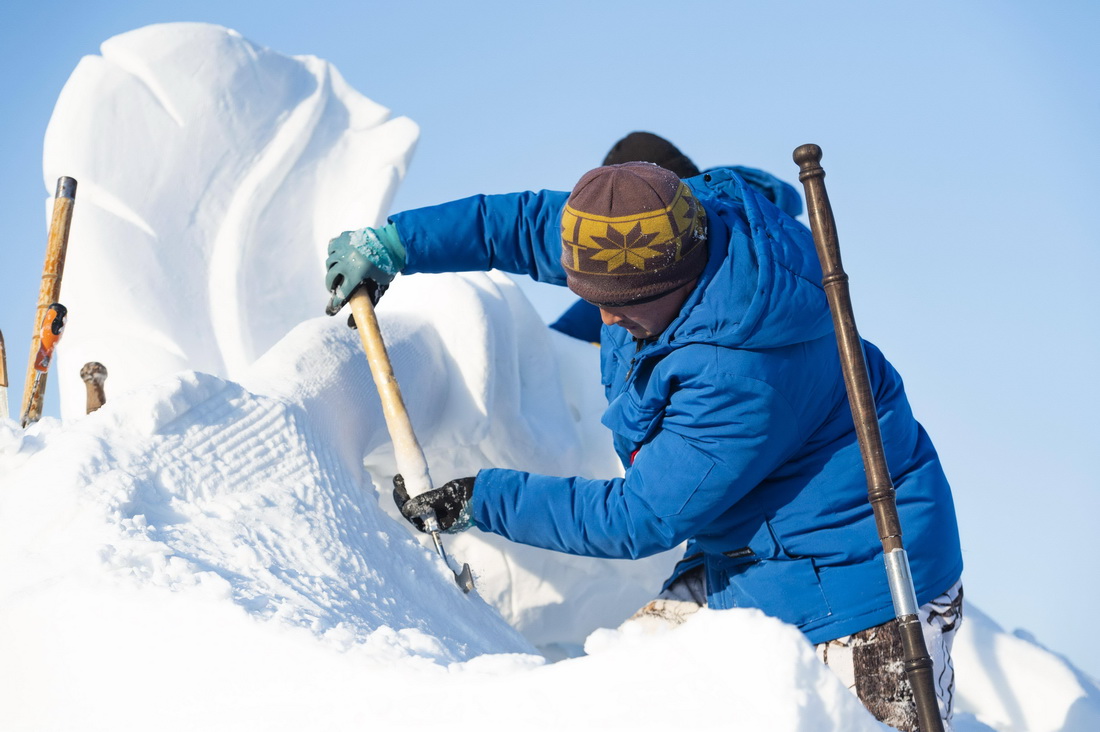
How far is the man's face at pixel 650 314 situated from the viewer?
2270 mm

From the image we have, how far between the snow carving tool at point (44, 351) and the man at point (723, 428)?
71cm

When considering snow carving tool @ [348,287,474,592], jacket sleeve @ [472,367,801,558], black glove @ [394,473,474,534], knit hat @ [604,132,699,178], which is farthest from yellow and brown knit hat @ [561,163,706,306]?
knit hat @ [604,132,699,178]

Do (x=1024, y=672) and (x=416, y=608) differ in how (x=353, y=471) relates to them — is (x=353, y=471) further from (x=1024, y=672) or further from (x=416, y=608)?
(x=1024, y=672)

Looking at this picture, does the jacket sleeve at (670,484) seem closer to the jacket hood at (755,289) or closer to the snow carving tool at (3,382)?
the jacket hood at (755,289)

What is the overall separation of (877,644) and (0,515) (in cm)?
170

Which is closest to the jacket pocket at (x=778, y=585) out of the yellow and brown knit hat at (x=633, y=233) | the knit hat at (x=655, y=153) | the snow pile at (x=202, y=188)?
the yellow and brown knit hat at (x=633, y=233)

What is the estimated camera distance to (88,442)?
7.29ft

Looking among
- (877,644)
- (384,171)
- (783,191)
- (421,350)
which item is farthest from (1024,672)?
(384,171)

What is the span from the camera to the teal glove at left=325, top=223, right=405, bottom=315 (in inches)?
109

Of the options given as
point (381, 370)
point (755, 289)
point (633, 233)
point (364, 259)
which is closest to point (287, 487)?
point (381, 370)

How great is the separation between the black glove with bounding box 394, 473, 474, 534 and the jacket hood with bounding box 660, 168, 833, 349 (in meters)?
0.58

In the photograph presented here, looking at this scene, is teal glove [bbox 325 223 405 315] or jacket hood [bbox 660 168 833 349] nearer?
jacket hood [bbox 660 168 833 349]

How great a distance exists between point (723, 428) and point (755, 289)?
0.27 metres

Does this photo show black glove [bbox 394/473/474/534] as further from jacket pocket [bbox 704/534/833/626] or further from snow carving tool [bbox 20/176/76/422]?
snow carving tool [bbox 20/176/76/422]
